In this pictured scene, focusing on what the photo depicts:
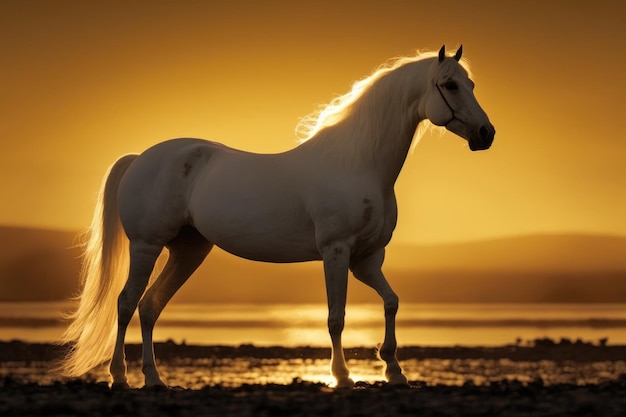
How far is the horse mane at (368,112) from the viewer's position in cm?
1000

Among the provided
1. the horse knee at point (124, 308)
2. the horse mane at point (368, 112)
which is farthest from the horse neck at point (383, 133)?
the horse knee at point (124, 308)

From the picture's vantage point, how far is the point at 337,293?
9.65m

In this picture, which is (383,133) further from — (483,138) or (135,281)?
(135,281)

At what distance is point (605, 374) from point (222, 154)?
10804 millimetres

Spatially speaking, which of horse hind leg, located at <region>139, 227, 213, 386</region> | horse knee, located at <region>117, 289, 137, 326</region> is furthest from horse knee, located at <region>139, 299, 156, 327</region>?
horse knee, located at <region>117, 289, 137, 326</region>

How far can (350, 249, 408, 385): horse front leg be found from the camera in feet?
32.3

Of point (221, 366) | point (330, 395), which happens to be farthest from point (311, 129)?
point (221, 366)

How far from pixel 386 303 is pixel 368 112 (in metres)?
1.91

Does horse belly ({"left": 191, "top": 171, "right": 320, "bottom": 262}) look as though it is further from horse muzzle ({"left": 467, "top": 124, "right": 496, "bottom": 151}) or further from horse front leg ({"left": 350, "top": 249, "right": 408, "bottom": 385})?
horse muzzle ({"left": 467, "top": 124, "right": 496, "bottom": 151})

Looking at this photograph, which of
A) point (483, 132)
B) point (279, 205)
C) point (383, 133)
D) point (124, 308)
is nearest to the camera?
point (483, 132)

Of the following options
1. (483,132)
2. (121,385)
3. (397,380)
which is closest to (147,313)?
(121,385)

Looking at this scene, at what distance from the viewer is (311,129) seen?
1077 centimetres

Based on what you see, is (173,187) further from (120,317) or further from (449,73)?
(449,73)

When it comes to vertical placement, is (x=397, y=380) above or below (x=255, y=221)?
below
